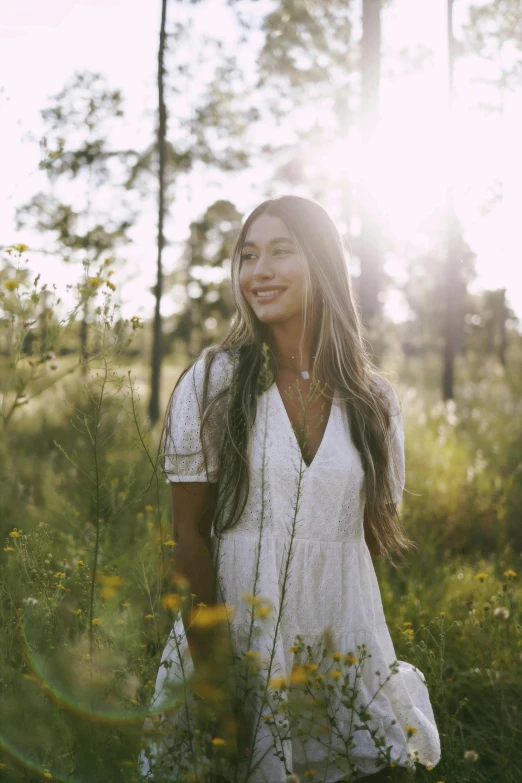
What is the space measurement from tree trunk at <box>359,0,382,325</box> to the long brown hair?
14.5 ft

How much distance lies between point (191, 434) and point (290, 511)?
1.29 ft

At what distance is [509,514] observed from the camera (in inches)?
210

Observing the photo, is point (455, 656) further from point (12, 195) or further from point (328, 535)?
point (12, 195)

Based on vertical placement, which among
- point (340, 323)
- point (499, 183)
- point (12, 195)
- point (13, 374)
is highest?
point (499, 183)

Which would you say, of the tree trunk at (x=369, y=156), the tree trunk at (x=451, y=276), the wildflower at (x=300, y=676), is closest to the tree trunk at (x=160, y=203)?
the tree trunk at (x=369, y=156)

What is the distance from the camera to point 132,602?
317 cm

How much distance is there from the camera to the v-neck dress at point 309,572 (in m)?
2.33

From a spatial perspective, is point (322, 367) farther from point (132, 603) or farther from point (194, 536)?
point (132, 603)

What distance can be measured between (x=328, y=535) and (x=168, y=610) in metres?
0.57

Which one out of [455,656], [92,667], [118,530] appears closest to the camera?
[92,667]

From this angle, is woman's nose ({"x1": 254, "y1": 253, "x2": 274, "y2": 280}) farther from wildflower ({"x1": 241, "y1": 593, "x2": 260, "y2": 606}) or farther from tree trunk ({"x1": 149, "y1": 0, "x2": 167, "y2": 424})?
tree trunk ({"x1": 149, "y1": 0, "x2": 167, "y2": 424})

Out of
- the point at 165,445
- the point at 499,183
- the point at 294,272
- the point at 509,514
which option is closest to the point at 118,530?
the point at 165,445

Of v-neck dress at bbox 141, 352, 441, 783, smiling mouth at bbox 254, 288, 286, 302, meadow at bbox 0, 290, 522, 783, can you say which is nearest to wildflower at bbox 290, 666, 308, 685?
v-neck dress at bbox 141, 352, 441, 783

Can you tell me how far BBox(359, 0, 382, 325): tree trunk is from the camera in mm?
7293
